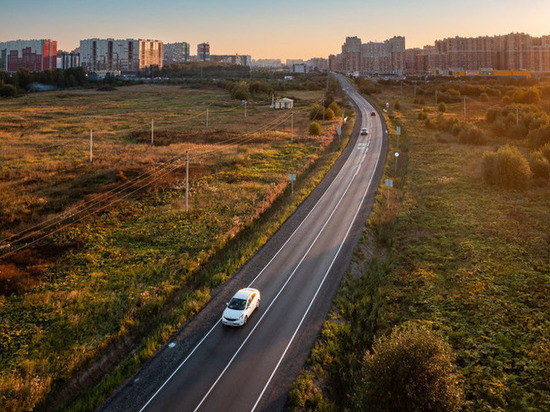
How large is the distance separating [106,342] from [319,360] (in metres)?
9.20

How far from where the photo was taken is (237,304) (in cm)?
1830

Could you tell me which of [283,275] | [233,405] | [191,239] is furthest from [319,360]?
[191,239]

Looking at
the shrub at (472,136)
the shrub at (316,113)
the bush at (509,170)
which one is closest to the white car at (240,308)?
the bush at (509,170)

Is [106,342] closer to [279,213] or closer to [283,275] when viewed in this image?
Answer: [283,275]

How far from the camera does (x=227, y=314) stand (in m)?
17.9

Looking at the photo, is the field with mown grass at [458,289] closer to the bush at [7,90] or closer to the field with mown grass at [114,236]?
the field with mown grass at [114,236]

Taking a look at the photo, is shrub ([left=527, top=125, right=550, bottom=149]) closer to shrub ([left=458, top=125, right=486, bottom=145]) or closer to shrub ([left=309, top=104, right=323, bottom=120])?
shrub ([left=458, top=125, right=486, bottom=145])

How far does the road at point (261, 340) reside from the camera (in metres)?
13.9

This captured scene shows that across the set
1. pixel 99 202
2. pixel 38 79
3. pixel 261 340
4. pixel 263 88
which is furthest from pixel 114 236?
pixel 38 79

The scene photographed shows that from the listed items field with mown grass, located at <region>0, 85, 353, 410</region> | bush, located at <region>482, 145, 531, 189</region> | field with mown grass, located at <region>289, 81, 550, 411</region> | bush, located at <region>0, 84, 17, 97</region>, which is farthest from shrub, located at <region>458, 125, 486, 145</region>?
bush, located at <region>0, 84, 17, 97</region>

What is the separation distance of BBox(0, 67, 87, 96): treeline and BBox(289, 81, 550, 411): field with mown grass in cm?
14020

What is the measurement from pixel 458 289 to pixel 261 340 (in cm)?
1119

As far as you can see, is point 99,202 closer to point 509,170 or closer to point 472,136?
point 509,170

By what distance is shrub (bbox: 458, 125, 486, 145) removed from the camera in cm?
6162
